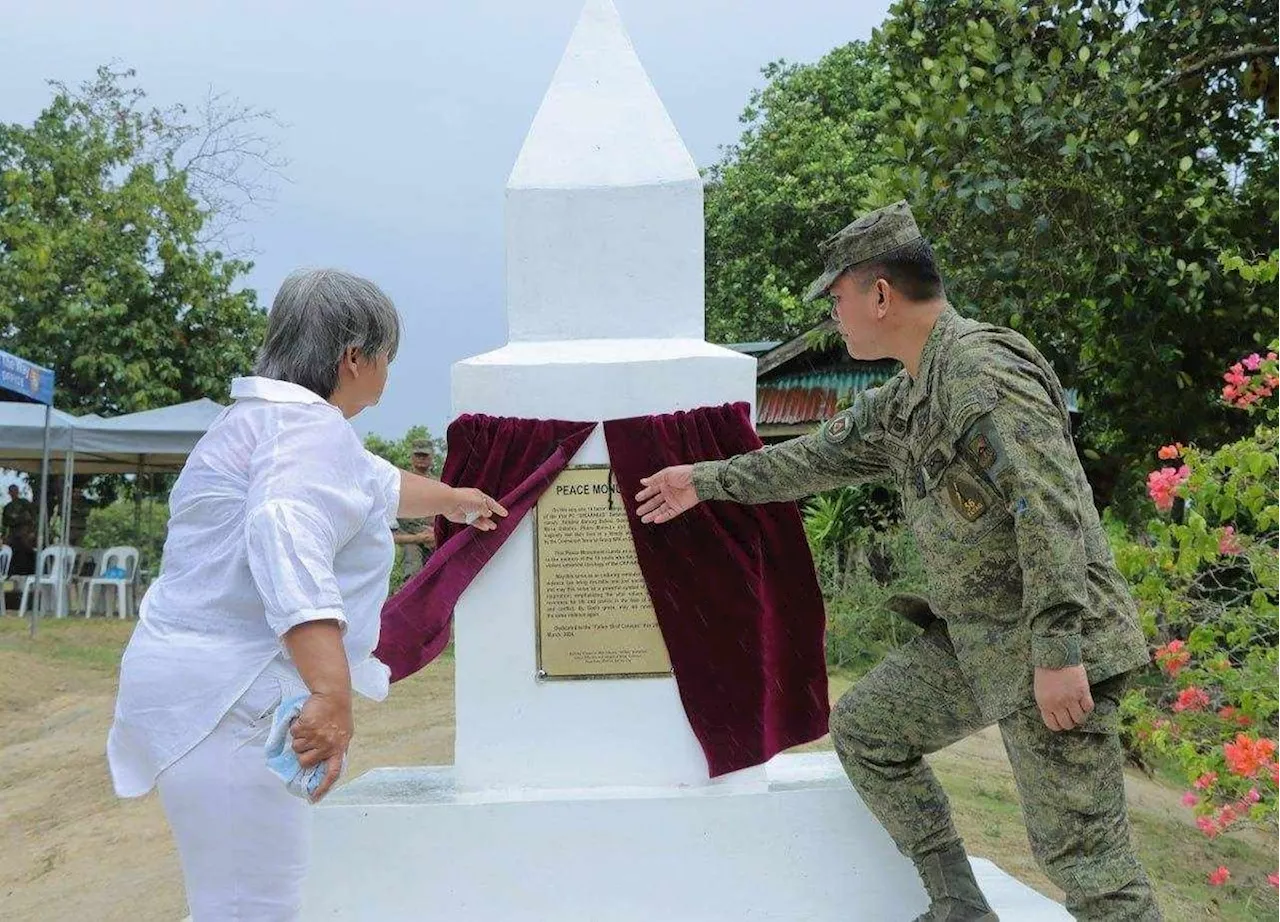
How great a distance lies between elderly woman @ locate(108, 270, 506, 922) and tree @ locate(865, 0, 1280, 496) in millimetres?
4071

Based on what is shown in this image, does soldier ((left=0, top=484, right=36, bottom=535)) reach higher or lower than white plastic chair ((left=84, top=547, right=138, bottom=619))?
higher

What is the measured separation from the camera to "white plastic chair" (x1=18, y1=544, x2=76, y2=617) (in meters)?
14.9

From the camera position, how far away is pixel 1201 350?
25.8 feet

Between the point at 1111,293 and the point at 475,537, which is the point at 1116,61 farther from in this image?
the point at 475,537

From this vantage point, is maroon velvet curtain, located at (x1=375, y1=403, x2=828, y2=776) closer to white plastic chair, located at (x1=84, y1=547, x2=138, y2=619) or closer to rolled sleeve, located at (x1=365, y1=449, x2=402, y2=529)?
rolled sleeve, located at (x1=365, y1=449, x2=402, y2=529)

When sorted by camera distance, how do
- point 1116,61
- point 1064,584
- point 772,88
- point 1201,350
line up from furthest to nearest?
point 772,88
point 1201,350
point 1116,61
point 1064,584

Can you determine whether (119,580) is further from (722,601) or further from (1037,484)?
(1037,484)

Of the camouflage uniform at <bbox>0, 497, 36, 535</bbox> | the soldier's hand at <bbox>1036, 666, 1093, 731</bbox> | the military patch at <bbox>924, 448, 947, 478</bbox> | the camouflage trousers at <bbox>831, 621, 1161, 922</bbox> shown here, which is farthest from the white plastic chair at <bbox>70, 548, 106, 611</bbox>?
the soldier's hand at <bbox>1036, 666, 1093, 731</bbox>

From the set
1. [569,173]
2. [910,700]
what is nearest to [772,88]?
[569,173]

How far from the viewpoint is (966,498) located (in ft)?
9.37

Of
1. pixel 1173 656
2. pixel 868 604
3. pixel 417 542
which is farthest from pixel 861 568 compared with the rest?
pixel 1173 656

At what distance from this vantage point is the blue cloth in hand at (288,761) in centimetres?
201

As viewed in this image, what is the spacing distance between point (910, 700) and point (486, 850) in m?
1.32

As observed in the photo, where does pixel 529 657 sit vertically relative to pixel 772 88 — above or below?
below
